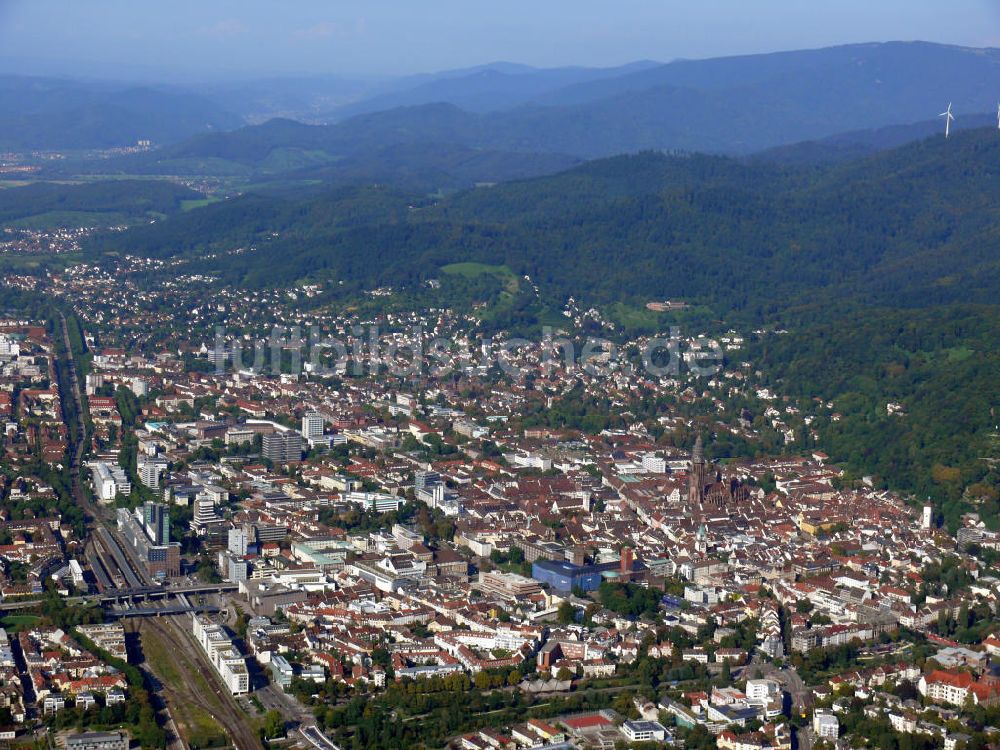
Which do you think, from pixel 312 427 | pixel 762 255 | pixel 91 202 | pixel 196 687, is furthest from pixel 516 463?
pixel 91 202

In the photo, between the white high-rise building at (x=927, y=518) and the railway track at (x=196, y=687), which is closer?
the railway track at (x=196, y=687)

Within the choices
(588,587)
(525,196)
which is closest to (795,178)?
(525,196)

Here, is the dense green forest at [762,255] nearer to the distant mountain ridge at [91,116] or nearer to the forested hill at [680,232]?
the forested hill at [680,232]

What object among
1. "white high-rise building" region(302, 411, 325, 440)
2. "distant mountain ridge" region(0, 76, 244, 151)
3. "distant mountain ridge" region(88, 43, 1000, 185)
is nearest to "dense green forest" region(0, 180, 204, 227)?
"distant mountain ridge" region(88, 43, 1000, 185)

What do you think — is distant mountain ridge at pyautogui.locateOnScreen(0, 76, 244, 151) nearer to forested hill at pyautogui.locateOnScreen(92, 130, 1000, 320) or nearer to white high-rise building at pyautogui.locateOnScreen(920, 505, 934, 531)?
forested hill at pyautogui.locateOnScreen(92, 130, 1000, 320)

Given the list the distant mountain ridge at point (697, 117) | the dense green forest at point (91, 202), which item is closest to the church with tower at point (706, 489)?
the dense green forest at point (91, 202)

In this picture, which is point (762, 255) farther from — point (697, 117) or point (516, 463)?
point (697, 117)
